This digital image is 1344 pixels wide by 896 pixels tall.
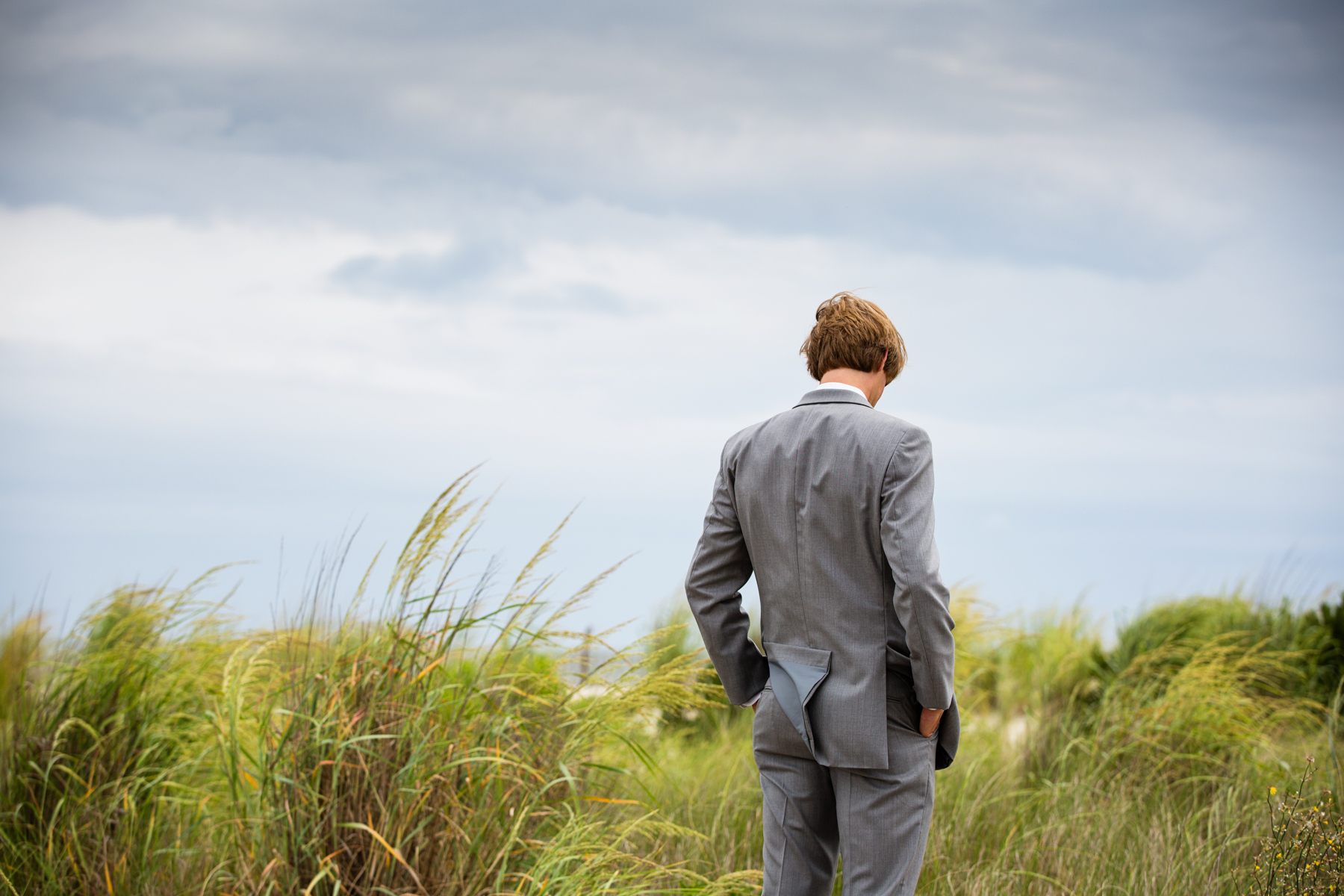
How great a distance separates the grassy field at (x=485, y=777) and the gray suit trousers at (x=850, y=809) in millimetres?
499

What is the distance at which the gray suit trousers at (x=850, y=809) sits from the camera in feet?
8.07

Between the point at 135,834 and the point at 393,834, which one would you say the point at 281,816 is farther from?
the point at 135,834

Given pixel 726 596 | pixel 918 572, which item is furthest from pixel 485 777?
pixel 918 572

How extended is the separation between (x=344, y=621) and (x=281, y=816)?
1.98 feet

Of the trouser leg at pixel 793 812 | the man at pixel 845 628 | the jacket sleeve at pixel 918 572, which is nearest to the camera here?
the jacket sleeve at pixel 918 572

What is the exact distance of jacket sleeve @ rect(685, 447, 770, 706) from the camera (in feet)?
9.06

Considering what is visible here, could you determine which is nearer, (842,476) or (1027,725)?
(842,476)

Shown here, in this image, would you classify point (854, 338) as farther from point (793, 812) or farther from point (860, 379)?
point (793, 812)

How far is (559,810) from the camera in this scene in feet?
10.8

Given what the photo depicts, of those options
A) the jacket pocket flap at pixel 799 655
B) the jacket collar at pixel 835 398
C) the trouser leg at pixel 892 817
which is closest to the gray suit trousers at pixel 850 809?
the trouser leg at pixel 892 817

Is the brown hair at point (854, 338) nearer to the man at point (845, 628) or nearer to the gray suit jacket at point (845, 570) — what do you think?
the man at point (845, 628)

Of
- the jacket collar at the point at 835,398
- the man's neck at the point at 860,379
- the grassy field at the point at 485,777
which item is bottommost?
the grassy field at the point at 485,777

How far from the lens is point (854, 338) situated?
2.69 meters

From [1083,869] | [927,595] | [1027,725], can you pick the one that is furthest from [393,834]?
[1027,725]
